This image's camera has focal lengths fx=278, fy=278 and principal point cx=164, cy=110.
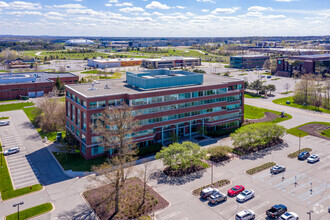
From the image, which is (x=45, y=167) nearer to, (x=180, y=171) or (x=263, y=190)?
(x=180, y=171)

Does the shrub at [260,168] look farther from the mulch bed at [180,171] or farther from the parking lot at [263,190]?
the mulch bed at [180,171]

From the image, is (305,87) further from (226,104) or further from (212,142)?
(212,142)

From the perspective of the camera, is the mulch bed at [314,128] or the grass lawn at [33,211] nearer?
the grass lawn at [33,211]

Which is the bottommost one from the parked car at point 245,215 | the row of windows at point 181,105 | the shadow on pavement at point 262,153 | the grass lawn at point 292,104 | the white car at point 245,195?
the parked car at point 245,215

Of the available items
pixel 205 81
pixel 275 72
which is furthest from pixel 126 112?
pixel 275 72

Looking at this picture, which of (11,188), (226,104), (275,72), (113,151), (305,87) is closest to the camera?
(11,188)

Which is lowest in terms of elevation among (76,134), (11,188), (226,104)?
(11,188)

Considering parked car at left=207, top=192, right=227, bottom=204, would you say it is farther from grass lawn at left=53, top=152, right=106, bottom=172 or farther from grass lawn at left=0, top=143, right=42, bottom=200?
grass lawn at left=0, top=143, right=42, bottom=200

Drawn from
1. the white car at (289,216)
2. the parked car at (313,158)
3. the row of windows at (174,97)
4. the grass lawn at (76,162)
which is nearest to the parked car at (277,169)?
the parked car at (313,158)
